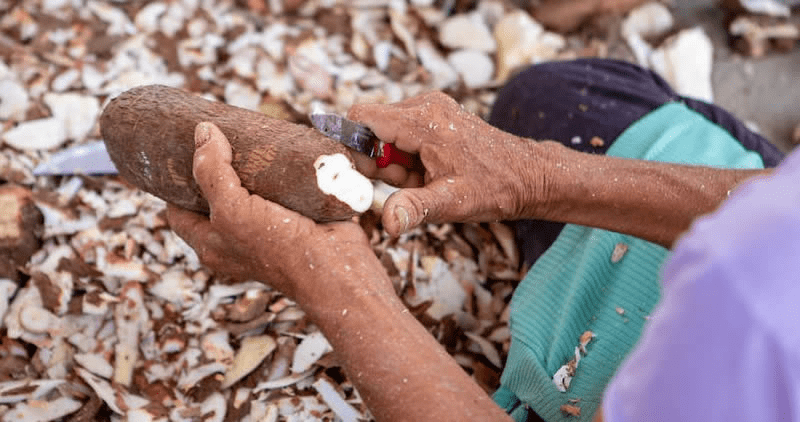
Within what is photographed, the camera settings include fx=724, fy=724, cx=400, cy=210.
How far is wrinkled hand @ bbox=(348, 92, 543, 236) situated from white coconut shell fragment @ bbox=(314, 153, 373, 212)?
0.07m

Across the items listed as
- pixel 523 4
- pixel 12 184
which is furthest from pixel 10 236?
pixel 523 4

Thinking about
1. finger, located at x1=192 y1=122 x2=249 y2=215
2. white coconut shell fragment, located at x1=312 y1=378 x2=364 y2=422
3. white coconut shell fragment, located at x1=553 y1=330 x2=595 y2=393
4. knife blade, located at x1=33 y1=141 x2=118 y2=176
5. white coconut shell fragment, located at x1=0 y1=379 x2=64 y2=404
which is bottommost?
white coconut shell fragment, located at x1=312 y1=378 x2=364 y2=422

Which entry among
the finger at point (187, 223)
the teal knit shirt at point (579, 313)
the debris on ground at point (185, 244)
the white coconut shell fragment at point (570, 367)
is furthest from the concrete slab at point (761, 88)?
the finger at point (187, 223)

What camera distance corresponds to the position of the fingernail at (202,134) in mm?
992

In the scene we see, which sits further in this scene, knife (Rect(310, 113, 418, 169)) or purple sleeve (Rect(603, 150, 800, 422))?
knife (Rect(310, 113, 418, 169))

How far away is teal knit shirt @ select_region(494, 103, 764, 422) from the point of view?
1.08 m

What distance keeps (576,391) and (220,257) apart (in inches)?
21.8

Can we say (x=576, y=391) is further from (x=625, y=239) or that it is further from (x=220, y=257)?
(x=220, y=257)

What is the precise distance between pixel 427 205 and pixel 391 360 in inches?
8.3

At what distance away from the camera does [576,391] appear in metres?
1.06

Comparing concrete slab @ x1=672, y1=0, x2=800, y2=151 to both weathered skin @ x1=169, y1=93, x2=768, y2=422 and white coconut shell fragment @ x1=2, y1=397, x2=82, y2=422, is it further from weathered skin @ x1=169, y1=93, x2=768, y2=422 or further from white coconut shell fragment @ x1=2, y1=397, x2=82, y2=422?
white coconut shell fragment @ x1=2, y1=397, x2=82, y2=422

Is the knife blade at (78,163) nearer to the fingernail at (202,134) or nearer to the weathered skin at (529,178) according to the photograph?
the fingernail at (202,134)

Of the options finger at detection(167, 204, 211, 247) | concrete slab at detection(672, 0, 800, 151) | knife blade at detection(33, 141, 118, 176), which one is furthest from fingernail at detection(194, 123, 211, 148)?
concrete slab at detection(672, 0, 800, 151)

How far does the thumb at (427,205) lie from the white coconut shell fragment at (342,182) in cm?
6
